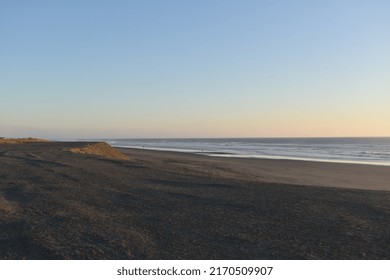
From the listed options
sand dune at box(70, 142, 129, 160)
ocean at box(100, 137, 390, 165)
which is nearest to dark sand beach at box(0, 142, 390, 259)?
sand dune at box(70, 142, 129, 160)

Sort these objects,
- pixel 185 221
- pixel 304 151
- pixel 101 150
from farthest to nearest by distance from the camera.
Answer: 1. pixel 304 151
2. pixel 101 150
3. pixel 185 221

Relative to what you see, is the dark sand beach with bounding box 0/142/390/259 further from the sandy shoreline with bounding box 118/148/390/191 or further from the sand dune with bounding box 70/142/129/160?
the sand dune with bounding box 70/142/129/160

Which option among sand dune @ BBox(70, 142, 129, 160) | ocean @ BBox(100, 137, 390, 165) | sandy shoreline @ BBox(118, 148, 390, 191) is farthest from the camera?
ocean @ BBox(100, 137, 390, 165)

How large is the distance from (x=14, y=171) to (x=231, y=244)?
13874 millimetres

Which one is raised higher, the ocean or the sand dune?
the sand dune

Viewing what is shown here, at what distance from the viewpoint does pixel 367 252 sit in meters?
6.34

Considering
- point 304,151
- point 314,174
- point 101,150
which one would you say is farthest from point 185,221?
point 304,151

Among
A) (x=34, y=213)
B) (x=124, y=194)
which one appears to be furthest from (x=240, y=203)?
(x=34, y=213)

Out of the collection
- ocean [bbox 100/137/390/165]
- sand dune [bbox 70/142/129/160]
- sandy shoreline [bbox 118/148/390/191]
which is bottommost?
sandy shoreline [bbox 118/148/390/191]

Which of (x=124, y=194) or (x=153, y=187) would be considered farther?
(x=153, y=187)

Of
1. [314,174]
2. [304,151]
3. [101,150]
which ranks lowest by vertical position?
[314,174]

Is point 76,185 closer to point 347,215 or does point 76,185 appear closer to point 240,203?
point 240,203

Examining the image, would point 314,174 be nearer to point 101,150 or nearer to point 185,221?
point 101,150
